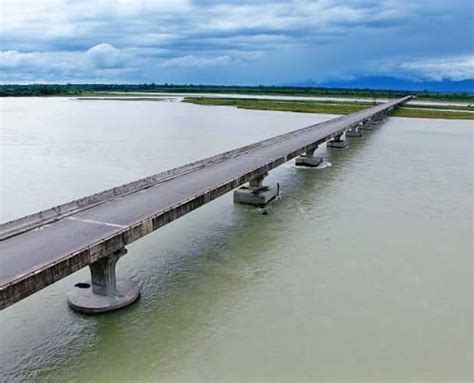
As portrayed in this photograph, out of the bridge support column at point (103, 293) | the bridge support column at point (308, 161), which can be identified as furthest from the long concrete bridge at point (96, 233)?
the bridge support column at point (308, 161)

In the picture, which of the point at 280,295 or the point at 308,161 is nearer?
the point at 280,295

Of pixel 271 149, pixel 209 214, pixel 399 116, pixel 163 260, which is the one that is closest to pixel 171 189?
pixel 163 260

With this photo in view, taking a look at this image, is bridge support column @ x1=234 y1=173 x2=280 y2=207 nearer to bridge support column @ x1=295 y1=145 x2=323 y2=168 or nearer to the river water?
the river water

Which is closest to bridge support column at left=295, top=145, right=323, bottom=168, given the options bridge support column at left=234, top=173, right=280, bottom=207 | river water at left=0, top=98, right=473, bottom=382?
river water at left=0, top=98, right=473, bottom=382

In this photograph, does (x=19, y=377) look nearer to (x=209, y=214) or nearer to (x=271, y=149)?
(x=209, y=214)

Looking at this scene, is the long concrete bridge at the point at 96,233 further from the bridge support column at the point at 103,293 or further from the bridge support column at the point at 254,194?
the bridge support column at the point at 254,194

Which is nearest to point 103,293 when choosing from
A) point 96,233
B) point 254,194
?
point 96,233

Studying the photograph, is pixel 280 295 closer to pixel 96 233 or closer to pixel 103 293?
pixel 103 293
